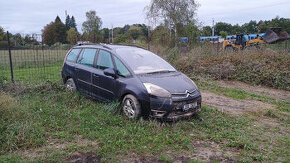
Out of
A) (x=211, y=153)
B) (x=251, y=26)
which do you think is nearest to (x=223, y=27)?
(x=251, y=26)

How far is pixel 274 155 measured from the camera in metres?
3.68

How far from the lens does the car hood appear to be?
479cm

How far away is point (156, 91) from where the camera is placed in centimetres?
466

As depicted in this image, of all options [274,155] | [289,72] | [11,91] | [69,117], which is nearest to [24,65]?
[11,91]

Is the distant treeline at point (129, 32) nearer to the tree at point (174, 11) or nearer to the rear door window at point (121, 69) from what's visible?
the tree at point (174, 11)

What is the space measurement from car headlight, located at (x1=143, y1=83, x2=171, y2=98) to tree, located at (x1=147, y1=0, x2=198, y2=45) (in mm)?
32710

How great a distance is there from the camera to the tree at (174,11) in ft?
121

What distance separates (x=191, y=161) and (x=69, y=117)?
9.50 ft

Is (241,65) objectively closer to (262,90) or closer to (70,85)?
(262,90)

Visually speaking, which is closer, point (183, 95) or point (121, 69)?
point (183, 95)

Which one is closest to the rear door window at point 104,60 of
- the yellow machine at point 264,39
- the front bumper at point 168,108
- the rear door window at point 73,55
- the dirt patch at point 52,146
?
the rear door window at point 73,55

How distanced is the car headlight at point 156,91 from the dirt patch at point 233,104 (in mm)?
2072

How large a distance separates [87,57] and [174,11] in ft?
111

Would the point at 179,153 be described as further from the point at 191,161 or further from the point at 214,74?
the point at 214,74
